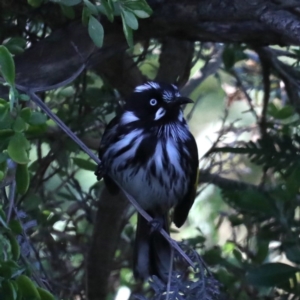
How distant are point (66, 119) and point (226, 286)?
0.66 metres

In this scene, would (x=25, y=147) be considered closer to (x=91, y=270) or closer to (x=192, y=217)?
(x=91, y=270)

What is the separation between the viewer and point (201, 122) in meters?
3.54

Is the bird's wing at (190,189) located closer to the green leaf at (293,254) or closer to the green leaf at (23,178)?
the green leaf at (293,254)

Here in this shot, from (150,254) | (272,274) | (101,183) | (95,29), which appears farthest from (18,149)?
(101,183)

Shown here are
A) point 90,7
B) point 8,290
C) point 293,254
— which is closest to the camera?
point 8,290

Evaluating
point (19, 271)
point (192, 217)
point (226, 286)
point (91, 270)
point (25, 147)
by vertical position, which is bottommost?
point (192, 217)

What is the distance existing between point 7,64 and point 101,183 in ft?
4.64

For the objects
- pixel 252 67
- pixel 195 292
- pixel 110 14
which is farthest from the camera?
pixel 252 67

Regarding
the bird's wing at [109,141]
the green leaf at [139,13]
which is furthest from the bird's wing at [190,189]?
the green leaf at [139,13]

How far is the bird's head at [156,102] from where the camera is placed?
2.11 meters

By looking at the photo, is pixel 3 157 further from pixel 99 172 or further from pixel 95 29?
pixel 99 172

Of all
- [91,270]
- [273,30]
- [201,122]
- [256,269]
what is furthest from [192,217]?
[273,30]

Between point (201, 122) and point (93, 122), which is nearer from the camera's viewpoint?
point (93, 122)

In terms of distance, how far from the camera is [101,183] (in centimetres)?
247
